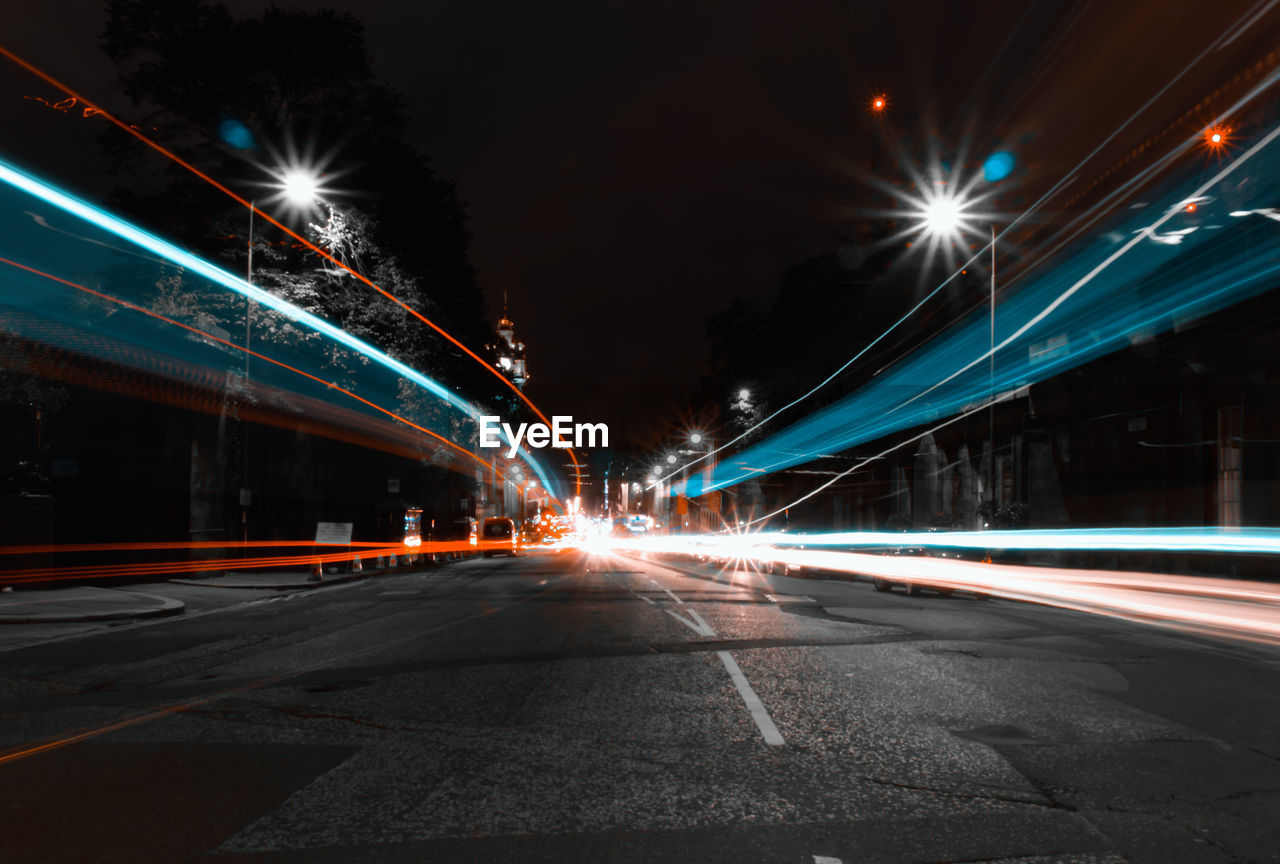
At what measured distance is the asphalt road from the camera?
183 inches

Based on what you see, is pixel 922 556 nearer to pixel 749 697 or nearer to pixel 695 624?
pixel 695 624

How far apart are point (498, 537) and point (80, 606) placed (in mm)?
33794

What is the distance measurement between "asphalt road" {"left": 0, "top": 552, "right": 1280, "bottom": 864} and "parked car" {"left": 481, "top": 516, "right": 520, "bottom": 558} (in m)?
37.8

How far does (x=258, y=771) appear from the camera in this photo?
5891mm

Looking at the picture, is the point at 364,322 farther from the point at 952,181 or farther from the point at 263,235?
the point at 952,181

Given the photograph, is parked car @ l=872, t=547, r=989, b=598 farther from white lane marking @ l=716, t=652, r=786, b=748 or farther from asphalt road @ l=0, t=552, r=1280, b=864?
white lane marking @ l=716, t=652, r=786, b=748

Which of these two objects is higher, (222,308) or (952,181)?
(952,181)

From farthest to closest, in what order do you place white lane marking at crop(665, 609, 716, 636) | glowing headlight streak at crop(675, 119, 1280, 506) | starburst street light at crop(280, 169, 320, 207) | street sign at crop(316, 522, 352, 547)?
street sign at crop(316, 522, 352, 547) → starburst street light at crop(280, 169, 320, 207) → glowing headlight streak at crop(675, 119, 1280, 506) → white lane marking at crop(665, 609, 716, 636)

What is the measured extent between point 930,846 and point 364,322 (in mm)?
31338

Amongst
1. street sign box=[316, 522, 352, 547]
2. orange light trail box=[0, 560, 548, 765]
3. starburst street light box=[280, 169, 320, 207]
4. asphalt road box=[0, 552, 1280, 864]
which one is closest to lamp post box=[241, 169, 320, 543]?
starburst street light box=[280, 169, 320, 207]

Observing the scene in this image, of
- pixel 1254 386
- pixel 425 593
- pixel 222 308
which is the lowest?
pixel 425 593

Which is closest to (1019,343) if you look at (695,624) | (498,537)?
(695,624)

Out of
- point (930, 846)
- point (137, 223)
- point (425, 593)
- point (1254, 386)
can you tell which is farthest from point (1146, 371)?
point (137, 223)

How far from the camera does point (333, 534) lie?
30.7 meters
